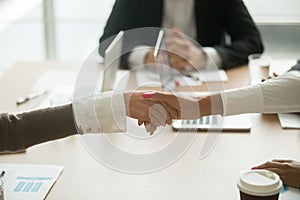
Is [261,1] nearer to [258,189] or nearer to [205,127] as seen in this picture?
[205,127]

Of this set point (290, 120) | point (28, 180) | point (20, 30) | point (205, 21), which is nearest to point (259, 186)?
point (28, 180)

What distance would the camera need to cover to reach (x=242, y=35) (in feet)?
8.17

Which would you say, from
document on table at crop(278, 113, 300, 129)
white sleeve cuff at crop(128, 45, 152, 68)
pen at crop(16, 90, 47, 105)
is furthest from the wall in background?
document on table at crop(278, 113, 300, 129)

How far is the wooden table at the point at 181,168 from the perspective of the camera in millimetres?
1358

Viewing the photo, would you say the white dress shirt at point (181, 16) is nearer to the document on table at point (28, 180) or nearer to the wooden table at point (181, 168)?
the wooden table at point (181, 168)

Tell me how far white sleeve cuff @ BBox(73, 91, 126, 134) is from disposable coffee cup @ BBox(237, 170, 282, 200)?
44cm

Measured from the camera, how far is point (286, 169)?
53.8 inches

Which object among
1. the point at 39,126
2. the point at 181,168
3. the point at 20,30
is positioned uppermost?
the point at 39,126

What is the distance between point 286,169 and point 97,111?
50cm

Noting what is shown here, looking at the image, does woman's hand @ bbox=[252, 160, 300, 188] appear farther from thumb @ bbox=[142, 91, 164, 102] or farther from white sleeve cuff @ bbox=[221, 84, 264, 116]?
thumb @ bbox=[142, 91, 164, 102]

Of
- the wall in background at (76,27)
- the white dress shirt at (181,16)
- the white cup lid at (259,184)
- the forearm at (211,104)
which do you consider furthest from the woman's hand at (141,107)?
the wall in background at (76,27)

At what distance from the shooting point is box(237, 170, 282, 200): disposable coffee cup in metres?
1.13

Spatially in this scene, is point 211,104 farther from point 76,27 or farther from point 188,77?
point 76,27

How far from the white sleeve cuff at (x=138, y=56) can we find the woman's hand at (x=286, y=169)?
102 cm
